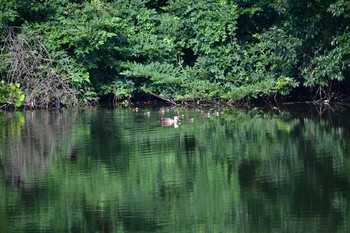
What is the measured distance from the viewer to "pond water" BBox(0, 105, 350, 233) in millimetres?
9164

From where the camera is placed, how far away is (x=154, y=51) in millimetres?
21312

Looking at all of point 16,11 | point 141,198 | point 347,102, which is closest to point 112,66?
point 16,11

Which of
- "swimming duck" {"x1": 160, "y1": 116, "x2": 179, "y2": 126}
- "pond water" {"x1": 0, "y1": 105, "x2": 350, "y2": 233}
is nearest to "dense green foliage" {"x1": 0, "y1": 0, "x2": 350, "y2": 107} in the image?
"pond water" {"x1": 0, "y1": 105, "x2": 350, "y2": 233}

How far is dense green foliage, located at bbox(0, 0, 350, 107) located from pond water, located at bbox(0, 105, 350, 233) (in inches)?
77.6

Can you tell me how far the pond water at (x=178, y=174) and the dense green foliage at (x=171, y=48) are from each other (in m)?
1.97

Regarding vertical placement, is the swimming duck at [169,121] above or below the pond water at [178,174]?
above

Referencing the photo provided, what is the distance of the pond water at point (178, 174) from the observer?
916 cm

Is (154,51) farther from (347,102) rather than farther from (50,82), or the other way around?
(347,102)

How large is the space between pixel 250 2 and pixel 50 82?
5.14 meters

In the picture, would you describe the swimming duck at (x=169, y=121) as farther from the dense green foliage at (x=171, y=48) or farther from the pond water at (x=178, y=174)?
the dense green foliage at (x=171, y=48)

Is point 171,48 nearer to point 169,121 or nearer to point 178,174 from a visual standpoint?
point 169,121

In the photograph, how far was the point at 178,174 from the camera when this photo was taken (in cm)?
1175

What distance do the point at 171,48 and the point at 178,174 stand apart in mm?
9891

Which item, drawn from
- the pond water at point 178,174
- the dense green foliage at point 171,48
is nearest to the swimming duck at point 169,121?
the pond water at point 178,174
